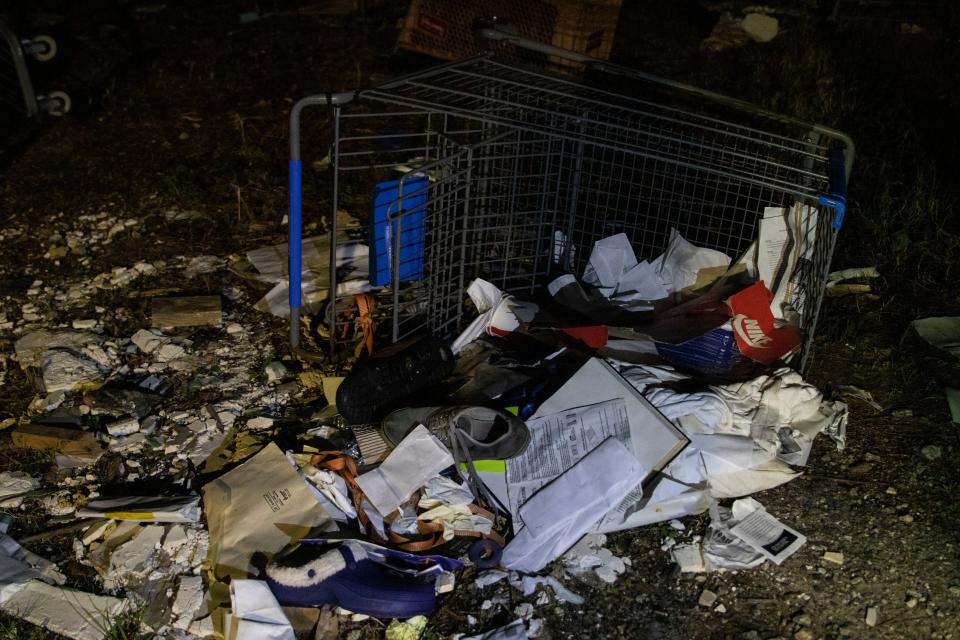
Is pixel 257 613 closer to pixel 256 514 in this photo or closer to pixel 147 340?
Answer: pixel 256 514

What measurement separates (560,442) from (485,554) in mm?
451

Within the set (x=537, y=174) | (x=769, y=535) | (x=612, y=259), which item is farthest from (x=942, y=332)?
(x=537, y=174)

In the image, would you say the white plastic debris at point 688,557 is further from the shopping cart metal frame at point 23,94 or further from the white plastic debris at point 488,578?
the shopping cart metal frame at point 23,94

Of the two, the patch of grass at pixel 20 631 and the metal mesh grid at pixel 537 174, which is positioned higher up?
the metal mesh grid at pixel 537 174

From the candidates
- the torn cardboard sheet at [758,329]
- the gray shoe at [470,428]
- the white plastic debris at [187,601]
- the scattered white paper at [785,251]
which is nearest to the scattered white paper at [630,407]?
the gray shoe at [470,428]

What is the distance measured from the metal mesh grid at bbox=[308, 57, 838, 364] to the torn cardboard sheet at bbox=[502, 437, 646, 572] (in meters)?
0.92

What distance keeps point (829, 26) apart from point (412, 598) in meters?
6.16

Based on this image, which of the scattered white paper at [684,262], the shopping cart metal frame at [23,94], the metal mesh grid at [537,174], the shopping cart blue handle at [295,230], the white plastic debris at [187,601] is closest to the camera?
the white plastic debris at [187,601]

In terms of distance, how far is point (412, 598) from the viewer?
2.41 m

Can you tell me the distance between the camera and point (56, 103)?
539 centimetres

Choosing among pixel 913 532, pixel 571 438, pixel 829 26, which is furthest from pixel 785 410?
pixel 829 26

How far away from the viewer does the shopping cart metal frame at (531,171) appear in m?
3.12

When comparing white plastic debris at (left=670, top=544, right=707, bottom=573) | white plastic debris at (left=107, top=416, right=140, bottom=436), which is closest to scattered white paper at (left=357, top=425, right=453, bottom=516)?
white plastic debris at (left=670, top=544, right=707, bottom=573)

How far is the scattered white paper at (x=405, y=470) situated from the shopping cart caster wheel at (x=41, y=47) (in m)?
4.03
